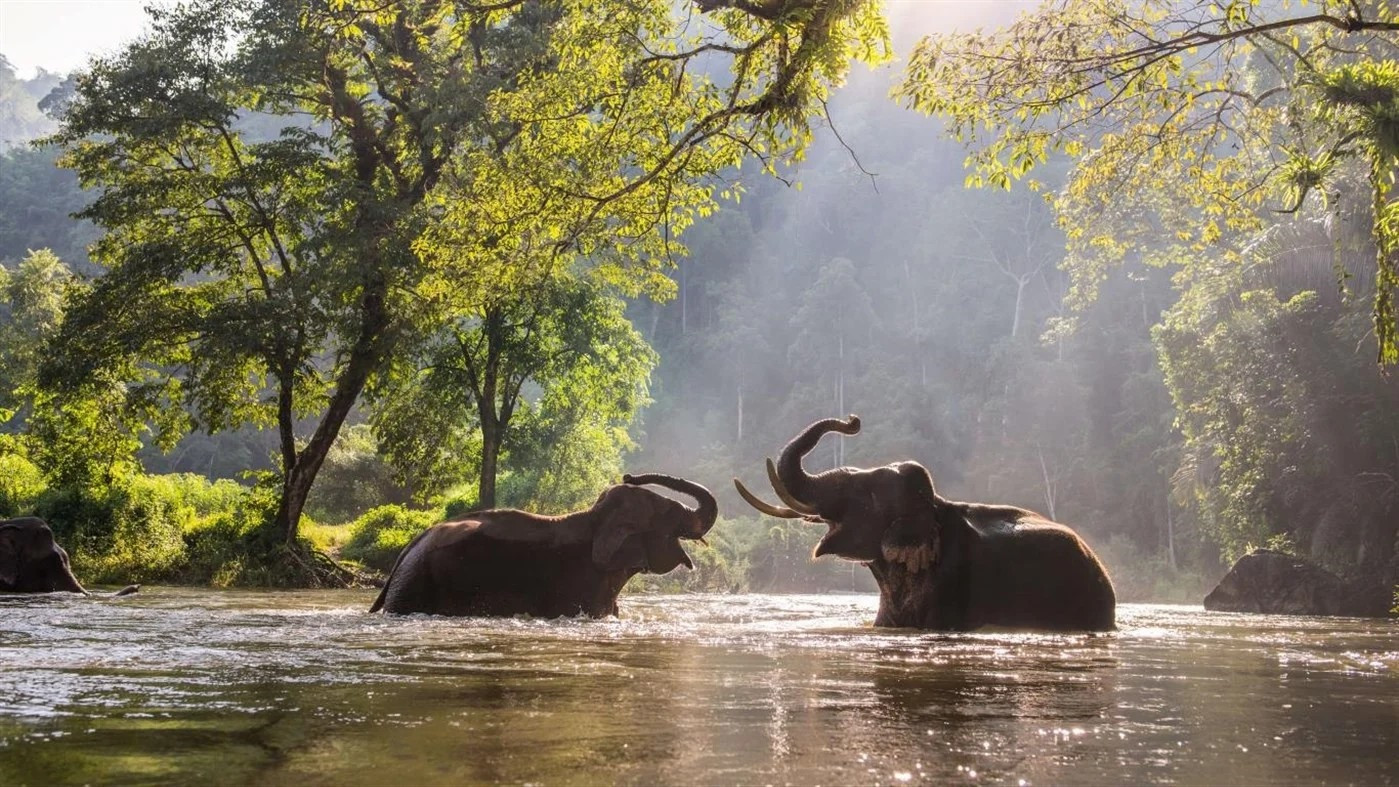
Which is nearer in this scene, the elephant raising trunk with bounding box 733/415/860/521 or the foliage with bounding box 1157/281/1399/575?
the elephant raising trunk with bounding box 733/415/860/521

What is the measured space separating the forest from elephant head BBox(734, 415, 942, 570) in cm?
310

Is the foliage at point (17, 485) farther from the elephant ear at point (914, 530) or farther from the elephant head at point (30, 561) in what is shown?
the elephant ear at point (914, 530)

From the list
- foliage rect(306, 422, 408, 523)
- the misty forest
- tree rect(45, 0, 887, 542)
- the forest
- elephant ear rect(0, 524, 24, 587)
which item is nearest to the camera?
the misty forest

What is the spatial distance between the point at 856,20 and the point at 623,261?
12.5m

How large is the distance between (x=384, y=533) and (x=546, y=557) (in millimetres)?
17206

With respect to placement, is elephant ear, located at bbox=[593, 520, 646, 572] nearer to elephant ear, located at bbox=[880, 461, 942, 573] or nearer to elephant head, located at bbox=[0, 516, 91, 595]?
elephant ear, located at bbox=[880, 461, 942, 573]

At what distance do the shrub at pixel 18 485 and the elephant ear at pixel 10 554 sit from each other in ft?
36.3

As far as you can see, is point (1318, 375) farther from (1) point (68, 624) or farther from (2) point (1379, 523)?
(1) point (68, 624)

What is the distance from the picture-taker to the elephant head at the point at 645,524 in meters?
9.83

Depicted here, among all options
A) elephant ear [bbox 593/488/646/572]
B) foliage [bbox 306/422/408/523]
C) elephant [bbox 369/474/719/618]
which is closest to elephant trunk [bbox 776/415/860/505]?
elephant [bbox 369/474/719/618]

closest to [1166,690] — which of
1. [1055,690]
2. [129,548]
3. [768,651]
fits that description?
[1055,690]

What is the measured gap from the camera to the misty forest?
13.7 feet

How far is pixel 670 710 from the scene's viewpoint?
4008 millimetres

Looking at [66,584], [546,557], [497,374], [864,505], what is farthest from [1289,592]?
[66,584]
